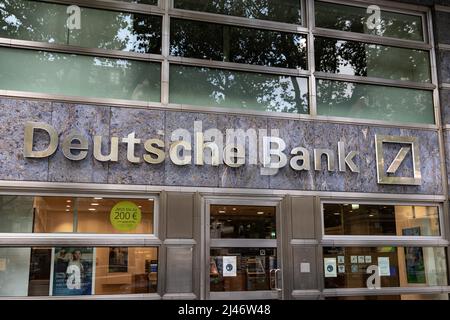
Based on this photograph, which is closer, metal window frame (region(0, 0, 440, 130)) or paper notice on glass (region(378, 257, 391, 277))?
metal window frame (region(0, 0, 440, 130))

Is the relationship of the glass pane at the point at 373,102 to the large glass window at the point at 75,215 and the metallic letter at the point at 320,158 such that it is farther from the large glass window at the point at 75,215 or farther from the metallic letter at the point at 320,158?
the large glass window at the point at 75,215

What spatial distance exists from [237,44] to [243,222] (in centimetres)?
312

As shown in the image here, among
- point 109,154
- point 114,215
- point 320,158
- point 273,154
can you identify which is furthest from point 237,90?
A: point 114,215

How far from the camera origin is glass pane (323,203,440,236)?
881cm

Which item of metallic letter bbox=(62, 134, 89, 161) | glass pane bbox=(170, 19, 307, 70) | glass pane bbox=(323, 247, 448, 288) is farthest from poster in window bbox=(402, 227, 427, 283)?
metallic letter bbox=(62, 134, 89, 161)

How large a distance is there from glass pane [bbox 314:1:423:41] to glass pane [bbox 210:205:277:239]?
3724mm

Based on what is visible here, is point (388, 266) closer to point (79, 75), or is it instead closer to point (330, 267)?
point (330, 267)

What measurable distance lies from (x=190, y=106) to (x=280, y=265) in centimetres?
296

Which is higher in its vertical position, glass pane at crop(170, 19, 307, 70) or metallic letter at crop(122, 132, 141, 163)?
glass pane at crop(170, 19, 307, 70)

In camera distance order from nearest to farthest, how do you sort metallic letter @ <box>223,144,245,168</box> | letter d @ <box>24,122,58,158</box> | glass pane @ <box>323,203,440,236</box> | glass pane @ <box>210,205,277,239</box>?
letter d @ <box>24,122,58,158</box>, glass pane @ <box>210,205,277,239</box>, metallic letter @ <box>223,144,245,168</box>, glass pane @ <box>323,203,440,236</box>

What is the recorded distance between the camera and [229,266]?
8195mm

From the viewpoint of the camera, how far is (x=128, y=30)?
28.3 feet

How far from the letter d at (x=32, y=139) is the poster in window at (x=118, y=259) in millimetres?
1732

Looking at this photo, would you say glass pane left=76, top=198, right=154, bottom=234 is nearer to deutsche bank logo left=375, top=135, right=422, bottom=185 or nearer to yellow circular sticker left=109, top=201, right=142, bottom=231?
yellow circular sticker left=109, top=201, right=142, bottom=231
